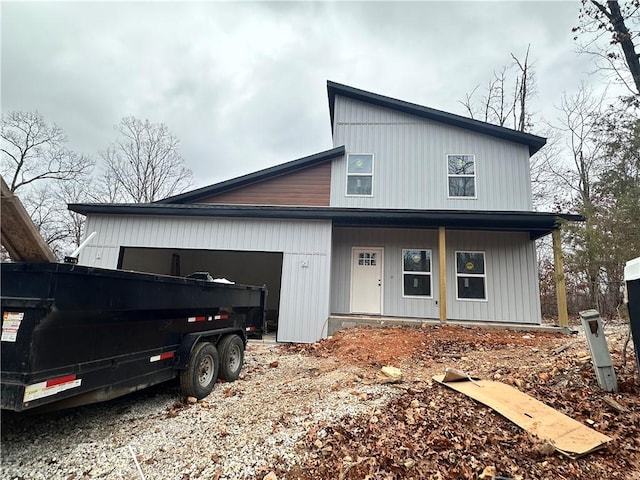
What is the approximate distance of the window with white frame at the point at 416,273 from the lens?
9680 millimetres

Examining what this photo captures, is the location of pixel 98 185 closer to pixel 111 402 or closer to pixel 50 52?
pixel 50 52

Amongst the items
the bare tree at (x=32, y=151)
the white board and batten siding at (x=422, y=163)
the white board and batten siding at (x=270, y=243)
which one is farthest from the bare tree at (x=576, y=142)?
the bare tree at (x=32, y=151)

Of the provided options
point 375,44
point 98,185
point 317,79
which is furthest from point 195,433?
point 98,185

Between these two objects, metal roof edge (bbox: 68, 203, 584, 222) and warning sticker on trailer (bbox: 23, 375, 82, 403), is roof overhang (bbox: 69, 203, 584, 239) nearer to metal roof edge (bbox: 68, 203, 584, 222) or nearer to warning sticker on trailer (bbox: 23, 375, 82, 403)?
metal roof edge (bbox: 68, 203, 584, 222)

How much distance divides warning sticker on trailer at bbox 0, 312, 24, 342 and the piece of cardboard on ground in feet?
14.1

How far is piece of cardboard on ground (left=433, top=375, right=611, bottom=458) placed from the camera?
2.64m

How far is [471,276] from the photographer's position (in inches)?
378

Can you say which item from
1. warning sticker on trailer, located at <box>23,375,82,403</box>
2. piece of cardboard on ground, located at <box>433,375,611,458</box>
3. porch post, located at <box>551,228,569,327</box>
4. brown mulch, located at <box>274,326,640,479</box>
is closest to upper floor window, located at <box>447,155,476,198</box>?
porch post, located at <box>551,228,569,327</box>

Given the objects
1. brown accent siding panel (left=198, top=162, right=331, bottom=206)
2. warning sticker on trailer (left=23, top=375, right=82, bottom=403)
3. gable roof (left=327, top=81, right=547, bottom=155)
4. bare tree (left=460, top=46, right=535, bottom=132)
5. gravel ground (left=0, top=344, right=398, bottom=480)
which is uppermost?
bare tree (left=460, top=46, right=535, bottom=132)

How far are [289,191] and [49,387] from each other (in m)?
8.98

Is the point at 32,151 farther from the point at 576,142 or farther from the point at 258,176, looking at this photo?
the point at 576,142

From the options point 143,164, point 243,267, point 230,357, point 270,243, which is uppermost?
point 143,164

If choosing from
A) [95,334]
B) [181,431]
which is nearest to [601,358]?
[181,431]

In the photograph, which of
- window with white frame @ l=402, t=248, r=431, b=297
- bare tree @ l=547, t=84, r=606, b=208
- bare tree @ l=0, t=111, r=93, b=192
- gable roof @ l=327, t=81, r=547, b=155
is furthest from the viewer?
bare tree @ l=0, t=111, r=93, b=192
